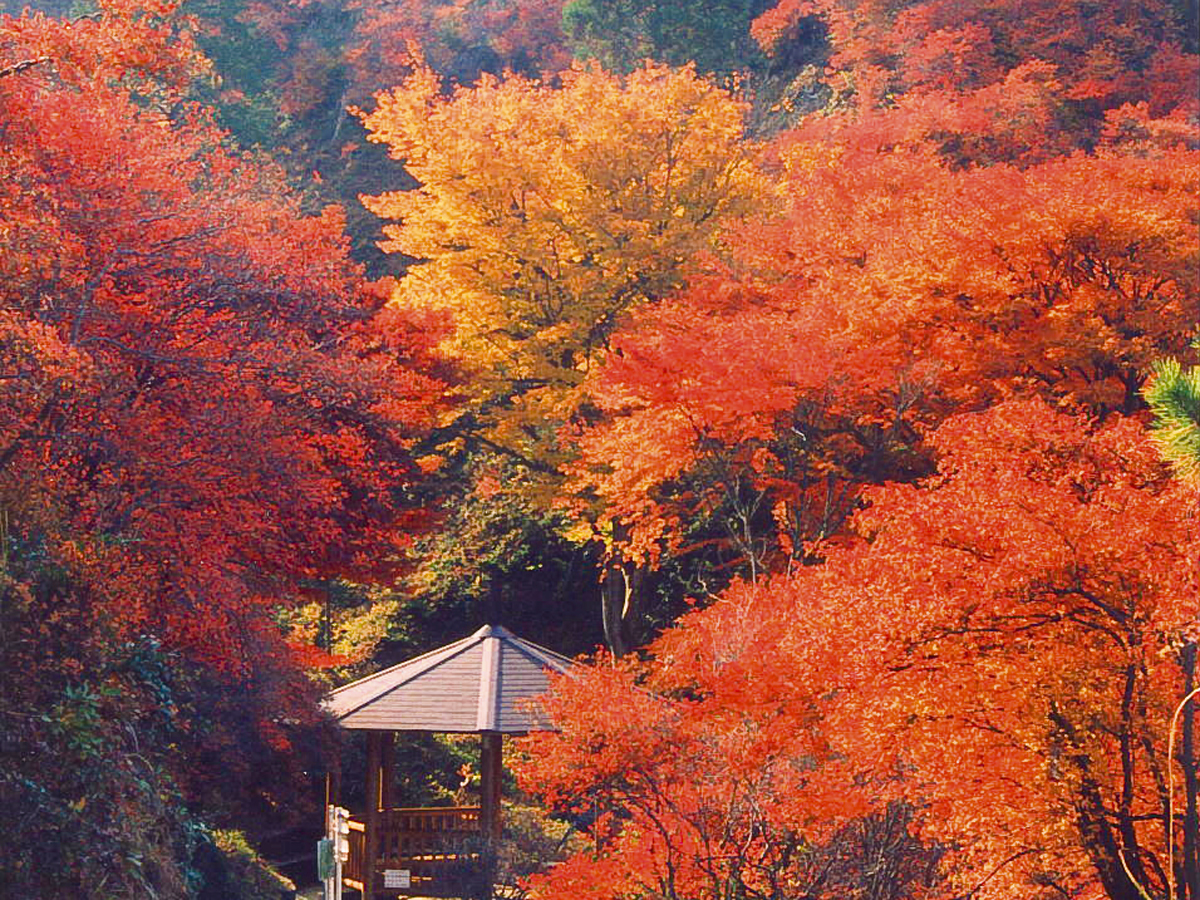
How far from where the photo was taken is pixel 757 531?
22.8m

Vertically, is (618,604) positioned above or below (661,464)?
below

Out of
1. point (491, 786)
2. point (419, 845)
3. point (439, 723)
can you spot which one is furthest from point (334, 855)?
point (419, 845)

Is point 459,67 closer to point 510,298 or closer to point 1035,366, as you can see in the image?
point 510,298

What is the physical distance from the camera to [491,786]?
1500 centimetres

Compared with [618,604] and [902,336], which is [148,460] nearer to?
[902,336]

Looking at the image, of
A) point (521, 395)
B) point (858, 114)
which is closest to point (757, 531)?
point (521, 395)

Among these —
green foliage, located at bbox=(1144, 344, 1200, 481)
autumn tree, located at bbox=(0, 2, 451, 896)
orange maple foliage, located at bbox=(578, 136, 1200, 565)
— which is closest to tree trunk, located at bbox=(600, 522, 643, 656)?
orange maple foliage, located at bbox=(578, 136, 1200, 565)

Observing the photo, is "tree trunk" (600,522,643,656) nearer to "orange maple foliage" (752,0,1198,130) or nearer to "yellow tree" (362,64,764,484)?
"yellow tree" (362,64,764,484)

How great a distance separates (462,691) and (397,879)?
218 cm

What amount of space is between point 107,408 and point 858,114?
21196 millimetres

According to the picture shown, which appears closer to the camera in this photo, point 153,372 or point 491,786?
point 153,372

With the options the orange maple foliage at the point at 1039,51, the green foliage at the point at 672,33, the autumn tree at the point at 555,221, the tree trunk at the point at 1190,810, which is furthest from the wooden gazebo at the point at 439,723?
the green foliage at the point at 672,33

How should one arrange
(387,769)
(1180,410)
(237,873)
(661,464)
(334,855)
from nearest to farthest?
(1180,410) → (334,855) → (237,873) → (387,769) → (661,464)

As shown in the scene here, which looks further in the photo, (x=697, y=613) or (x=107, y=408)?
(x=697, y=613)
